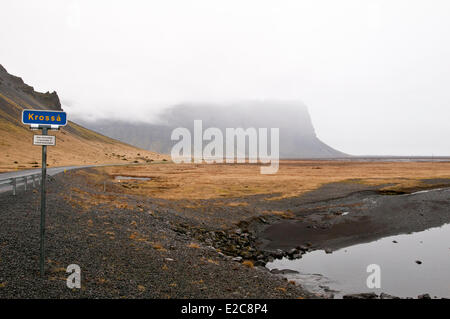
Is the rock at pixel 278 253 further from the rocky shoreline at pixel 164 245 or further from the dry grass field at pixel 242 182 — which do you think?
the dry grass field at pixel 242 182

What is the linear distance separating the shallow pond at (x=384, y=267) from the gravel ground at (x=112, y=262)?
345cm

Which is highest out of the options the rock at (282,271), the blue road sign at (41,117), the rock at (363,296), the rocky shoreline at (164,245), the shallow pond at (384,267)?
the blue road sign at (41,117)

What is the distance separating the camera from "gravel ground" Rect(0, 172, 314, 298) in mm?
10648

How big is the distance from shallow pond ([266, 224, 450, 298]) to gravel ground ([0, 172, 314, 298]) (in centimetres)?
345

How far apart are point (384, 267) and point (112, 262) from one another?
18.4m

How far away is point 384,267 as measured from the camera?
→ 2061 cm

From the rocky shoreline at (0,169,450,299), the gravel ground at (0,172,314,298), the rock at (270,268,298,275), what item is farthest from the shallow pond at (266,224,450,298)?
the gravel ground at (0,172,314,298)

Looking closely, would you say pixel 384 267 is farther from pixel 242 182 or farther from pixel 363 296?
pixel 242 182

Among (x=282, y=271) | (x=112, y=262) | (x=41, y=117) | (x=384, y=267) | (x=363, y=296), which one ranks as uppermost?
(x=41, y=117)

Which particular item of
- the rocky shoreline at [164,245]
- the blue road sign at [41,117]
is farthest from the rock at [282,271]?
the blue road sign at [41,117]

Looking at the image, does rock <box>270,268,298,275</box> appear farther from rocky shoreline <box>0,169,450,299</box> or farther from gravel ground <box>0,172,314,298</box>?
gravel ground <box>0,172,314,298</box>

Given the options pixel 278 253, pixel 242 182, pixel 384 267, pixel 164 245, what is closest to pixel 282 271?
pixel 278 253

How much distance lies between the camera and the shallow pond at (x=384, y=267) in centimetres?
1670

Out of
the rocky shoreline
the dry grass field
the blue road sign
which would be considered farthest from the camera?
the dry grass field
